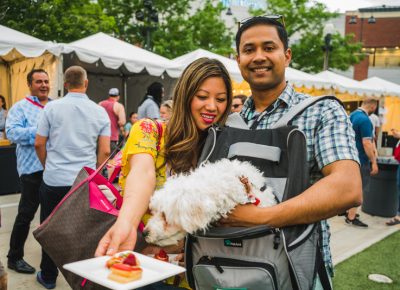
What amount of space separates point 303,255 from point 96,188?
942mm

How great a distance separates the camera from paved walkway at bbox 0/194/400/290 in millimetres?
4348

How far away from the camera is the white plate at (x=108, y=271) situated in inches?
43.8

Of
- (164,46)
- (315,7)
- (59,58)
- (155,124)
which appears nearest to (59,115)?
(155,124)

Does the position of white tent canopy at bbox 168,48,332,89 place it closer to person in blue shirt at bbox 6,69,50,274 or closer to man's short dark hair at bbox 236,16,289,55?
person in blue shirt at bbox 6,69,50,274

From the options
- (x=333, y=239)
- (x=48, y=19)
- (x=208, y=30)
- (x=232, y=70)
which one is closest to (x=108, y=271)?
(x=333, y=239)

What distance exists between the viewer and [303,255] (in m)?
1.38

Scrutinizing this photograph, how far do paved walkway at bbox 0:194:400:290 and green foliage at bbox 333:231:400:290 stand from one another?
14cm

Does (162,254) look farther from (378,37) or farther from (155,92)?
(378,37)

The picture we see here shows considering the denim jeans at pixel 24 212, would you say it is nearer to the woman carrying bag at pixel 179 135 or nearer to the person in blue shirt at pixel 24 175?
the person in blue shirt at pixel 24 175

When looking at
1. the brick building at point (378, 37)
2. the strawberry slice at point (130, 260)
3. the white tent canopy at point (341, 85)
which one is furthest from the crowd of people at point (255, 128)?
the brick building at point (378, 37)

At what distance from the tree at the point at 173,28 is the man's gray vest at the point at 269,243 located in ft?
69.3

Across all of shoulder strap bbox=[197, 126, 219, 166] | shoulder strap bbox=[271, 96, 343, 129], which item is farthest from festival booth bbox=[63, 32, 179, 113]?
shoulder strap bbox=[271, 96, 343, 129]

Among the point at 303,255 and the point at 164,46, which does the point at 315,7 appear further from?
the point at 303,255

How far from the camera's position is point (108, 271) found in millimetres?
1218
